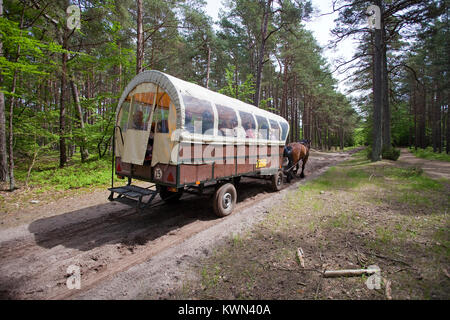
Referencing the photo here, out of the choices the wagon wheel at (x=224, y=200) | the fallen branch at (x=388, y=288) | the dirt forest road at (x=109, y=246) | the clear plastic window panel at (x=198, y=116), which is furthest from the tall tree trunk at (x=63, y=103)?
the fallen branch at (x=388, y=288)

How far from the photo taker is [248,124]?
564cm

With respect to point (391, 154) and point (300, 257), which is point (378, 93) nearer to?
point (391, 154)

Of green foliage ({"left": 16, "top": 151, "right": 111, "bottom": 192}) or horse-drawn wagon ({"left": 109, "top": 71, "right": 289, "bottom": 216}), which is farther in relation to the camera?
green foliage ({"left": 16, "top": 151, "right": 111, "bottom": 192})

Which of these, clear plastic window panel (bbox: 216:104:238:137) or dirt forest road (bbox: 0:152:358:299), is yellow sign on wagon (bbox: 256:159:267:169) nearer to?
dirt forest road (bbox: 0:152:358:299)

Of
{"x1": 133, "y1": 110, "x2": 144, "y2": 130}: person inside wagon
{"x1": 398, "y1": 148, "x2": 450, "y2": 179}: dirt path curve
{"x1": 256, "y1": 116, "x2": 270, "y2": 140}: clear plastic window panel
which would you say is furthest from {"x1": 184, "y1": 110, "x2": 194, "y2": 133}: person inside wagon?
{"x1": 398, "y1": 148, "x2": 450, "y2": 179}: dirt path curve

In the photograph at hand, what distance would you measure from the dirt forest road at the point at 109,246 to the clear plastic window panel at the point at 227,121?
2.07 metres

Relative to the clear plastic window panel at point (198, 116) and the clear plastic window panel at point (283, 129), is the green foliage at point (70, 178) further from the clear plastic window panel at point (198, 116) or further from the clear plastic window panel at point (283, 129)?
the clear plastic window panel at point (283, 129)

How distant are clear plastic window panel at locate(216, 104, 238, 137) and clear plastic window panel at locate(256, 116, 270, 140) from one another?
125 centimetres

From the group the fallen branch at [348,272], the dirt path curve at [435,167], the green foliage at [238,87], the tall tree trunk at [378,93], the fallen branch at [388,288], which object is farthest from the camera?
the green foliage at [238,87]

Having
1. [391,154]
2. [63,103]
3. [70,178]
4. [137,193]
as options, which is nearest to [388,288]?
[137,193]

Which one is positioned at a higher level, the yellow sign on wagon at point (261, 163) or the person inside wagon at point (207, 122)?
the person inside wagon at point (207, 122)

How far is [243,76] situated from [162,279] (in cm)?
2317

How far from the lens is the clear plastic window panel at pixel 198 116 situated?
12.5ft

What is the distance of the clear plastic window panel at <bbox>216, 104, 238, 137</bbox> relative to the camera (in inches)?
182
